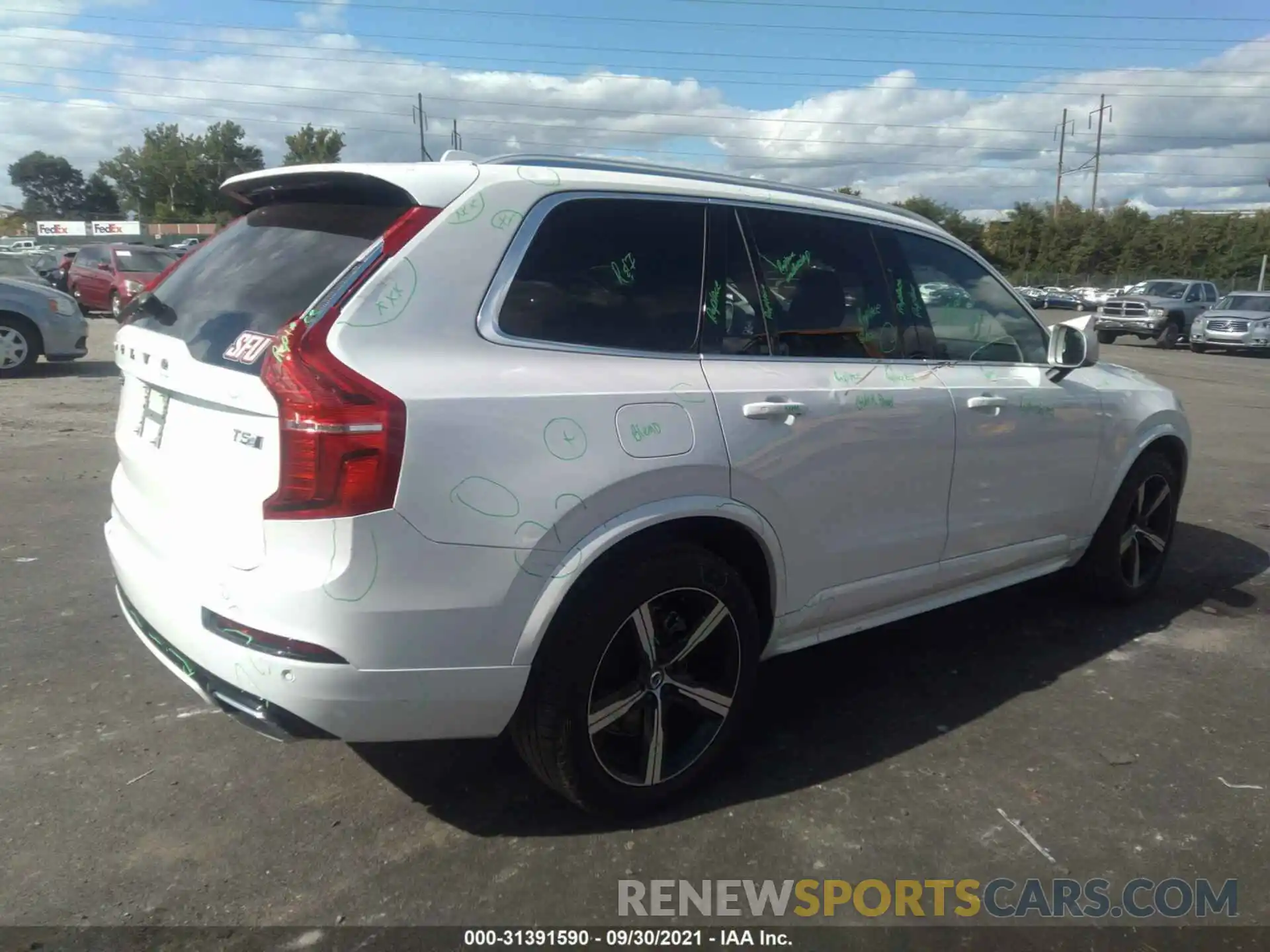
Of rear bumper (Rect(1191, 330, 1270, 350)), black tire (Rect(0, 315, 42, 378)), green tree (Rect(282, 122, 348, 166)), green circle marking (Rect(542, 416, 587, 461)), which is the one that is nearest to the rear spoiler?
green circle marking (Rect(542, 416, 587, 461))

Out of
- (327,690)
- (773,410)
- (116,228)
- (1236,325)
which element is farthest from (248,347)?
(116,228)

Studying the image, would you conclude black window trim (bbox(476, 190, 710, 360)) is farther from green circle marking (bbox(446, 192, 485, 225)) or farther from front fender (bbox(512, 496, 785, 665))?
front fender (bbox(512, 496, 785, 665))

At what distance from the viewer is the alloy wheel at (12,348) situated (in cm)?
1227

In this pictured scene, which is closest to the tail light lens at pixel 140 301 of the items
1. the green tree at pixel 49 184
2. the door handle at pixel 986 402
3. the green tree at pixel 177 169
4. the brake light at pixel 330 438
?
the brake light at pixel 330 438

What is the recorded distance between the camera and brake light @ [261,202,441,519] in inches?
94.7

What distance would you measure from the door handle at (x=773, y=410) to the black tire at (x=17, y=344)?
39.9ft

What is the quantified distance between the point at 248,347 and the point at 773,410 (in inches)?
60.8

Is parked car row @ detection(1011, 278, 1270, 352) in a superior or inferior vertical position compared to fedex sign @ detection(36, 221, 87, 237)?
inferior

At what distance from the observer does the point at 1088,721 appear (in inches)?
152

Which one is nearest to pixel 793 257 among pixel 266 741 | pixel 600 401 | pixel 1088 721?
pixel 600 401

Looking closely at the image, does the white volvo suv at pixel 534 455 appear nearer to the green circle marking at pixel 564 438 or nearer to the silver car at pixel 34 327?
the green circle marking at pixel 564 438

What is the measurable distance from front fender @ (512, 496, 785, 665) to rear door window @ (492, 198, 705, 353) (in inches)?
19.3

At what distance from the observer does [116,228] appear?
63969 mm

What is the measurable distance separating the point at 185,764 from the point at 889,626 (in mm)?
3127
